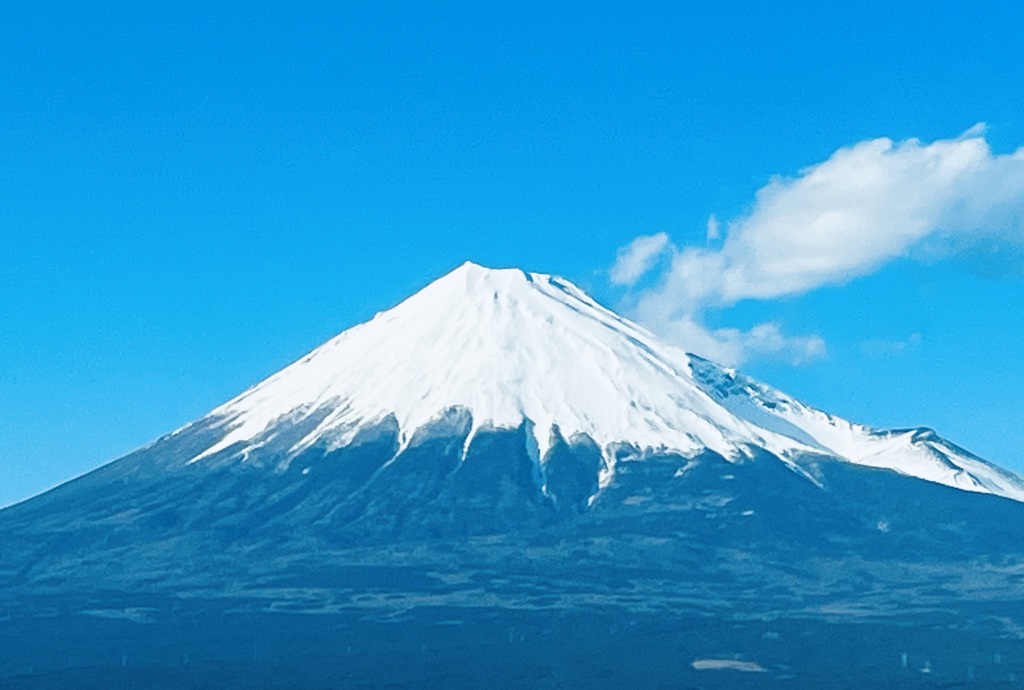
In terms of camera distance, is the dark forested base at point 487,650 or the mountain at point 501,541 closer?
the dark forested base at point 487,650

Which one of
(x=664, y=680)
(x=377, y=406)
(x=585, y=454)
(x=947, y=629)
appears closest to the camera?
(x=664, y=680)

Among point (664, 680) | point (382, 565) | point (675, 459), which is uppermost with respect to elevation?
point (675, 459)

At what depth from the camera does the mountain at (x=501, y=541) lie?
13150cm

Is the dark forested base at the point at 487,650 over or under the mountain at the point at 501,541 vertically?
under

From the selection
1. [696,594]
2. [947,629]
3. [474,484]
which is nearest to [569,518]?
[474,484]

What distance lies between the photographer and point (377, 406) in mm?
192500

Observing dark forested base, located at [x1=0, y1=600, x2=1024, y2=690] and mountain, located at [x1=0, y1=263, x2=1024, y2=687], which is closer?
dark forested base, located at [x1=0, y1=600, x2=1024, y2=690]

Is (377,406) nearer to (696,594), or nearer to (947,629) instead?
(696,594)

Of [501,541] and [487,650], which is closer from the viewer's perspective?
[487,650]

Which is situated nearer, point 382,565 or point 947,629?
point 947,629

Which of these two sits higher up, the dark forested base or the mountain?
the mountain

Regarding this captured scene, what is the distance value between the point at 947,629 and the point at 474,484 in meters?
53.2

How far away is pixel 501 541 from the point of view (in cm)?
16250

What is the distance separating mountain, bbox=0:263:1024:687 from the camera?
131500mm
